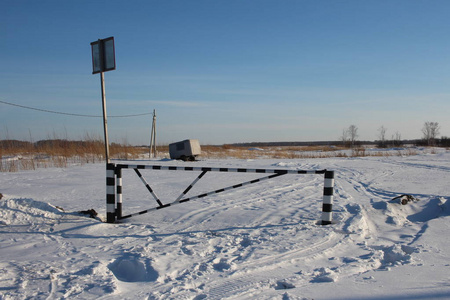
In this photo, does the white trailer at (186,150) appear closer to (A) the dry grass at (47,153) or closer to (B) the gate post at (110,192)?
(A) the dry grass at (47,153)

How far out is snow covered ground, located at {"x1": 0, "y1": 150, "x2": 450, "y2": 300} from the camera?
11.3 feet

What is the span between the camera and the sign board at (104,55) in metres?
7.43

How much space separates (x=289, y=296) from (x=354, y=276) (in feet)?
3.23

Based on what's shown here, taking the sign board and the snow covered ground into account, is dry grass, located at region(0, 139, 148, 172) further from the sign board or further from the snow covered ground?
the sign board

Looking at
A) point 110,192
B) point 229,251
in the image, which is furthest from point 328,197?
point 110,192

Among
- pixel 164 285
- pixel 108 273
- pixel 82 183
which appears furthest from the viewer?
pixel 82 183

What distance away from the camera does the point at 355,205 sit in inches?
295

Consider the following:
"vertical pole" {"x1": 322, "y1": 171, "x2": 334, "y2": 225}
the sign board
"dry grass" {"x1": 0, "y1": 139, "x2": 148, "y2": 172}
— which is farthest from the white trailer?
"vertical pole" {"x1": 322, "y1": 171, "x2": 334, "y2": 225}

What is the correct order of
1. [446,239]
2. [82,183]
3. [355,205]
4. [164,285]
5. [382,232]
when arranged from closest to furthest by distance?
[164,285]
[446,239]
[382,232]
[355,205]
[82,183]

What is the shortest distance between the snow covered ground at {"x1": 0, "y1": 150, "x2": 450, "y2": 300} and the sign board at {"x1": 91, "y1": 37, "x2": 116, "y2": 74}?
3.09 m

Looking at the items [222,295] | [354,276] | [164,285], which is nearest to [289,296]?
[222,295]

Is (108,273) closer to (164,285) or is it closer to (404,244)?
(164,285)

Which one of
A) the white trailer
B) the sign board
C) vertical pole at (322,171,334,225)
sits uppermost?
the sign board

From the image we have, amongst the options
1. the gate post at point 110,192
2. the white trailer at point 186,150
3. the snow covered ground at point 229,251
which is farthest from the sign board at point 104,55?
the white trailer at point 186,150
